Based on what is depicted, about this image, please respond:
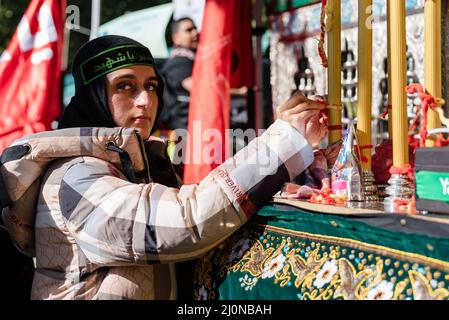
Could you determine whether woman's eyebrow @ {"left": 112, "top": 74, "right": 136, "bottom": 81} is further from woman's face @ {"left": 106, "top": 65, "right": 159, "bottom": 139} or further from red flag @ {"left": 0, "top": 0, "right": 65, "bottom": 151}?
red flag @ {"left": 0, "top": 0, "right": 65, "bottom": 151}

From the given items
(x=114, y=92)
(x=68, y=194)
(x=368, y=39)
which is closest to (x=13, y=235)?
(x=68, y=194)

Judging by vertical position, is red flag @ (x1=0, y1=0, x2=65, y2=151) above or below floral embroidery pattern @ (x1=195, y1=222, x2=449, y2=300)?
above

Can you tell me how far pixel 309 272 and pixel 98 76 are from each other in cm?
105

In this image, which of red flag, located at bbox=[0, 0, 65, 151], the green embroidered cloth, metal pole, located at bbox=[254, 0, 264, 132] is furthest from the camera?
metal pole, located at bbox=[254, 0, 264, 132]

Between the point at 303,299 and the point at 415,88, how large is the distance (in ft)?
1.91

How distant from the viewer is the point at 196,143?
198 inches

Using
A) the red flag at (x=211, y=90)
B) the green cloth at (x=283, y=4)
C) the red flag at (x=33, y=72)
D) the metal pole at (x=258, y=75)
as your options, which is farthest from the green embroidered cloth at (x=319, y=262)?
the metal pole at (x=258, y=75)

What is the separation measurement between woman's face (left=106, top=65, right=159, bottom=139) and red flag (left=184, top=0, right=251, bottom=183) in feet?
8.84

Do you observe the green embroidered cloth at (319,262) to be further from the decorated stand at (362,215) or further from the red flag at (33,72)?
the red flag at (33,72)

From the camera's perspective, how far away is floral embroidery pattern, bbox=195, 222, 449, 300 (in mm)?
1253

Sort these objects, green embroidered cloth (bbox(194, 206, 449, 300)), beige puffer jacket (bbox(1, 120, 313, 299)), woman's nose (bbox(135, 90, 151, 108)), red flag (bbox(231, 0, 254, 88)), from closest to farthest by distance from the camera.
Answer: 1. green embroidered cloth (bbox(194, 206, 449, 300))
2. beige puffer jacket (bbox(1, 120, 313, 299))
3. woman's nose (bbox(135, 90, 151, 108))
4. red flag (bbox(231, 0, 254, 88))

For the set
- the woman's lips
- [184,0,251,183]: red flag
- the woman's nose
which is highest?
[184,0,251,183]: red flag

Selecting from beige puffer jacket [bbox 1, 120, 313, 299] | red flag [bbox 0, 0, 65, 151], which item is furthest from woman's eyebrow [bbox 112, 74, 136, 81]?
red flag [bbox 0, 0, 65, 151]
